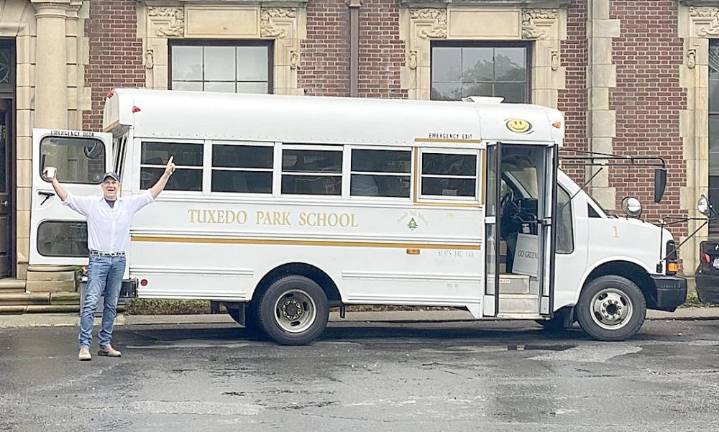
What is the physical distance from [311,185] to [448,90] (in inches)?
228

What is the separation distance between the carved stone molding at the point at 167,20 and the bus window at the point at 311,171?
5.53 m

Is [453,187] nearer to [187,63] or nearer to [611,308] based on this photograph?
[611,308]

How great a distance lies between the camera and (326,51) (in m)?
17.4

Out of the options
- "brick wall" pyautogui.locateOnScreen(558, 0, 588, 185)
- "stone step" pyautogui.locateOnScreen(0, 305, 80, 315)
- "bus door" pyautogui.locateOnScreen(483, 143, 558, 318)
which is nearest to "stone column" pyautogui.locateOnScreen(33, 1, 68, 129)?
"stone step" pyautogui.locateOnScreen(0, 305, 80, 315)

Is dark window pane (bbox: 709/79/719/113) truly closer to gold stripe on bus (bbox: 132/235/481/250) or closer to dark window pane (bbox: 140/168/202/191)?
gold stripe on bus (bbox: 132/235/481/250)

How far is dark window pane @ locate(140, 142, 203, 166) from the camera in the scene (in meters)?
12.2

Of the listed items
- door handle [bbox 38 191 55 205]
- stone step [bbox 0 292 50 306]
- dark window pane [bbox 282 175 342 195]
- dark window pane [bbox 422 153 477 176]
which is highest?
dark window pane [bbox 422 153 477 176]

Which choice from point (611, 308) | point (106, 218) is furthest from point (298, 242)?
point (611, 308)

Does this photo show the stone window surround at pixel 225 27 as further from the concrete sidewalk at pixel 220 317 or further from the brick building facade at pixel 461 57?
the concrete sidewalk at pixel 220 317

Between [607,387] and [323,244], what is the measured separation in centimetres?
368

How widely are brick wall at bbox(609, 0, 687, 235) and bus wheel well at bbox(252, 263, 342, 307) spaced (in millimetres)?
6505

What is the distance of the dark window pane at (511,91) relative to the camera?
17.9 meters

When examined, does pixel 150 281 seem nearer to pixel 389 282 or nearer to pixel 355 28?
pixel 389 282

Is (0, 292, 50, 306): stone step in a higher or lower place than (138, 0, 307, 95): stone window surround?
lower
